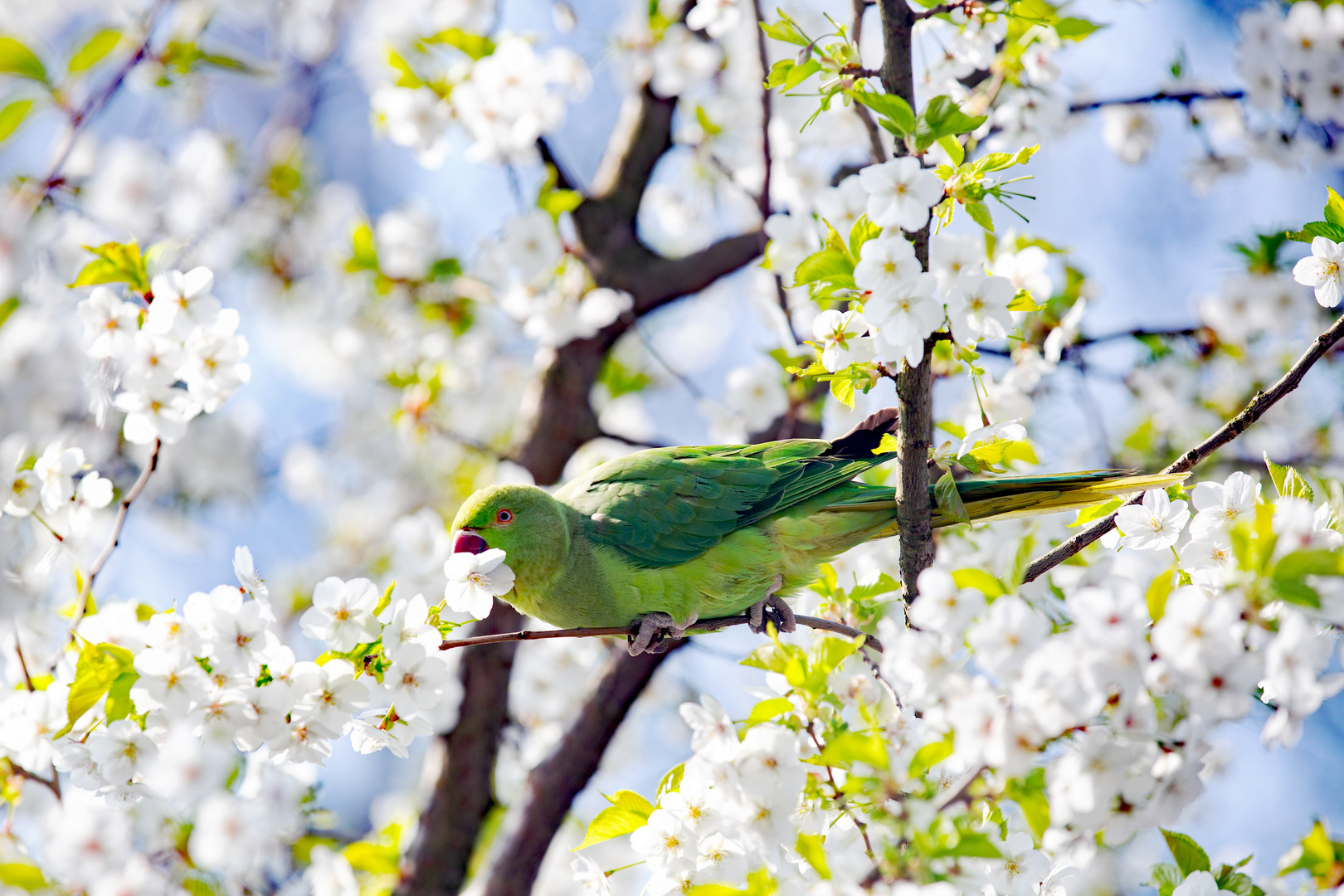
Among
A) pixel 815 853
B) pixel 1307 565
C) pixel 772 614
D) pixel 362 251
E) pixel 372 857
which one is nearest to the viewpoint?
pixel 1307 565

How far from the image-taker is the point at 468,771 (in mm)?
3826


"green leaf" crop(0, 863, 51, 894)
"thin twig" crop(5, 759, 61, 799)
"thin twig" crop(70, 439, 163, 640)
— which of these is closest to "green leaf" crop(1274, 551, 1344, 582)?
"green leaf" crop(0, 863, 51, 894)

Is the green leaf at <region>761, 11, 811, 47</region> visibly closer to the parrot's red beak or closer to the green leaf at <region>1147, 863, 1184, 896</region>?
the parrot's red beak

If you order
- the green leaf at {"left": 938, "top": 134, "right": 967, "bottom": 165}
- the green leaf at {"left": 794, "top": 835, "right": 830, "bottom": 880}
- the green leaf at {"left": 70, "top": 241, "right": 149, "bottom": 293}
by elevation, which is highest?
the green leaf at {"left": 938, "top": 134, "right": 967, "bottom": 165}

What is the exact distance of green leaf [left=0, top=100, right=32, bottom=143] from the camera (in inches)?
56.9

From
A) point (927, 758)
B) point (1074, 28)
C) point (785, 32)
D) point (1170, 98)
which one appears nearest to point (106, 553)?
point (927, 758)

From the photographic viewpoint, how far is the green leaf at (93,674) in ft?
5.66

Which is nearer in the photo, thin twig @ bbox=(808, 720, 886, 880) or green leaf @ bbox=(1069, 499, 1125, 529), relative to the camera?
thin twig @ bbox=(808, 720, 886, 880)

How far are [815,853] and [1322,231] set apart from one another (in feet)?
5.23

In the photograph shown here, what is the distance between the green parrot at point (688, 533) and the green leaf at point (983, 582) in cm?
113

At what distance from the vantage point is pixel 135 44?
220 cm

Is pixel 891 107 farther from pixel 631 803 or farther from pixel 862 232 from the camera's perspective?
pixel 631 803

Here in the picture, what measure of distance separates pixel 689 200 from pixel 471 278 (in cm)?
141

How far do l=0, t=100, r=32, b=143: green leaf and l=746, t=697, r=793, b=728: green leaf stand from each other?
5.37 feet
